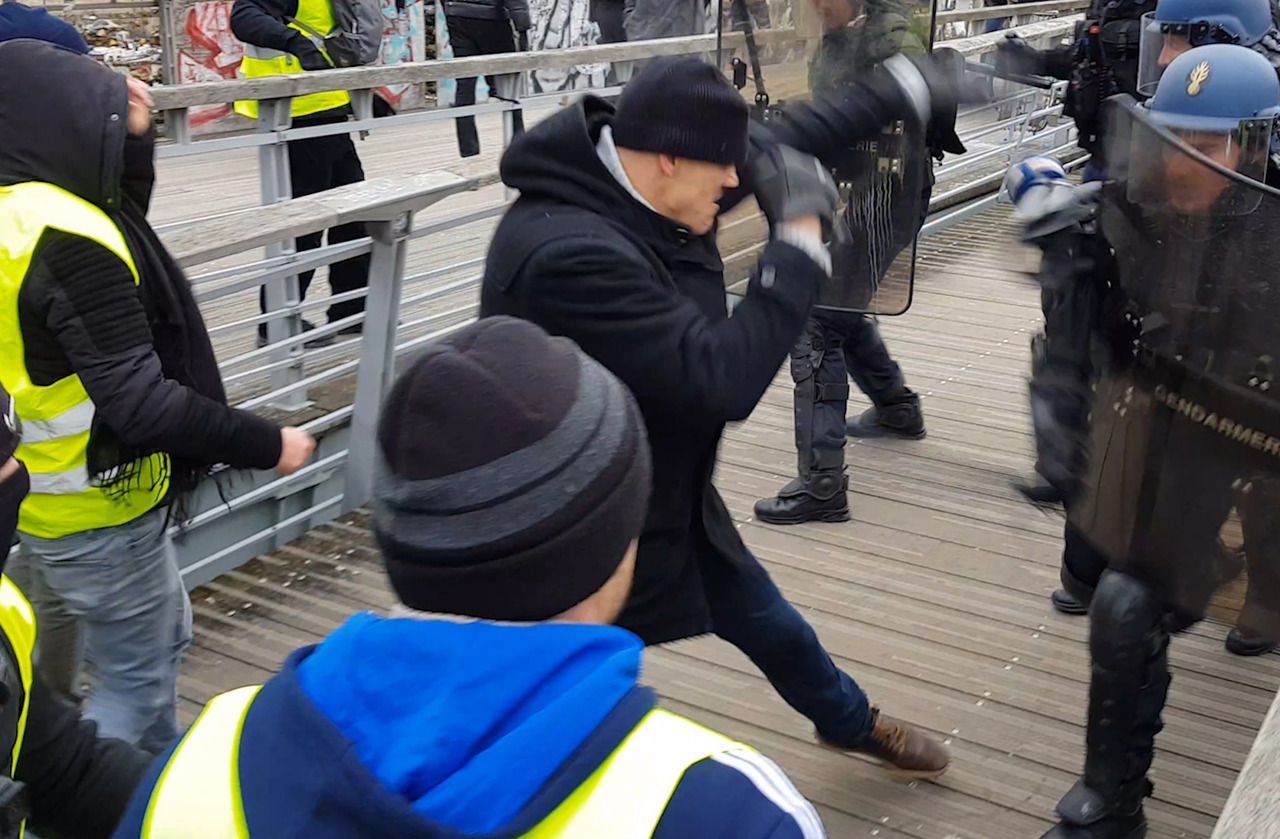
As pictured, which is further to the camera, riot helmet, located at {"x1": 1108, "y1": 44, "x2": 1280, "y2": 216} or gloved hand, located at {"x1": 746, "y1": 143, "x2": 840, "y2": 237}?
riot helmet, located at {"x1": 1108, "y1": 44, "x2": 1280, "y2": 216}

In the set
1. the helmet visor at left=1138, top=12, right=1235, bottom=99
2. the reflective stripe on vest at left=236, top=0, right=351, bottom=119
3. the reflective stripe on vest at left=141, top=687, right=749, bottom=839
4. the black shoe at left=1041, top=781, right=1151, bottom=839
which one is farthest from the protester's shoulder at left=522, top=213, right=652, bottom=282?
the reflective stripe on vest at left=236, top=0, right=351, bottom=119

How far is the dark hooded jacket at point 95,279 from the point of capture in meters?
2.35

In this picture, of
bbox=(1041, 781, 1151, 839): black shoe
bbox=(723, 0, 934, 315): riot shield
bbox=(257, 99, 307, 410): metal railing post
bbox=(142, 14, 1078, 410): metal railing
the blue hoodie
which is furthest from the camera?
bbox=(257, 99, 307, 410): metal railing post

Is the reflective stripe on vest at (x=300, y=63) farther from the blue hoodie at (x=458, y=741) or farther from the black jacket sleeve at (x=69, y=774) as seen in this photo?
the blue hoodie at (x=458, y=741)

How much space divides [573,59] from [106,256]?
4571mm

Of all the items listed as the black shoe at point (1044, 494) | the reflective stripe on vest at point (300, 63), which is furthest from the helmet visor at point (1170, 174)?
the reflective stripe on vest at point (300, 63)

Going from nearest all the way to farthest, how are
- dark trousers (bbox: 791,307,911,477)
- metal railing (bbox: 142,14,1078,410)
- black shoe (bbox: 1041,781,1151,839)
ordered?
black shoe (bbox: 1041,781,1151,839) < metal railing (bbox: 142,14,1078,410) < dark trousers (bbox: 791,307,911,477)

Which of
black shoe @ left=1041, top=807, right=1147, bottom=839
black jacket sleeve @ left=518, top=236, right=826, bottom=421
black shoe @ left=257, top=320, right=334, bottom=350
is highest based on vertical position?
black jacket sleeve @ left=518, top=236, right=826, bottom=421

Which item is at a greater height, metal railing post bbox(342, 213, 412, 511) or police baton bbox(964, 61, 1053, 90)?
police baton bbox(964, 61, 1053, 90)

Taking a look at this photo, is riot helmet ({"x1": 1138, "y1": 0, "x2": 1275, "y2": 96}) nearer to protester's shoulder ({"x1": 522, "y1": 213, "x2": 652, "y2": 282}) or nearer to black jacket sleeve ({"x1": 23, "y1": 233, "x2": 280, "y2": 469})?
protester's shoulder ({"x1": 522, "y1": 213, "x2": 652, "y2": 282})

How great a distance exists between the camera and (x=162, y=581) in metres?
2.74

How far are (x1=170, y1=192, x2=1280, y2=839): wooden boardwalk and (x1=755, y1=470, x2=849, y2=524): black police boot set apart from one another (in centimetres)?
6

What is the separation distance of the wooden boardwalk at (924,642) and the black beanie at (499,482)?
177cm

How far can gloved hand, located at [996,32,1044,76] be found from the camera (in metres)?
5.40
